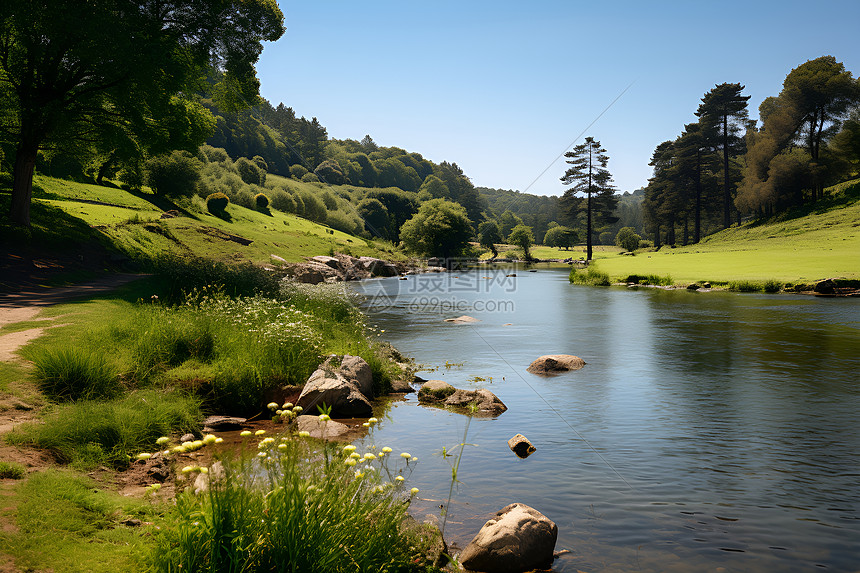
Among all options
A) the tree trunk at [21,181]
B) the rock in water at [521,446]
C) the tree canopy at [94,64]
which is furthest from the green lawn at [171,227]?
the rock in water at [521,446]

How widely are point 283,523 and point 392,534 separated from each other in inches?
46.2

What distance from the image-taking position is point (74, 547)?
4262mm

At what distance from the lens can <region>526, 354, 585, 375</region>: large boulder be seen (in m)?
15.4

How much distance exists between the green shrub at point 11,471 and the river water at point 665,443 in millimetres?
4707

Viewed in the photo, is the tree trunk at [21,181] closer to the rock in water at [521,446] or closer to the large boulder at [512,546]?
the rock in water at [521,446]

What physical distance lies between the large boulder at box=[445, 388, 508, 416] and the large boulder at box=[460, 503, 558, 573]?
17.8ft

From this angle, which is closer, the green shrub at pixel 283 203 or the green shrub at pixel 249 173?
the green shrub at pixel 283 203

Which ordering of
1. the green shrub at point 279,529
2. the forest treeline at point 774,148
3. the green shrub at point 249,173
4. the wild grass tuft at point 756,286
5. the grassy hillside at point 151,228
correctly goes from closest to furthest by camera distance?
1. the green shrub at point 279,529
2. the grassy hillside at point 151,228
3. the wild grass tuft at point 756,286
4. the forest treeline at point 774,148
5. the green shrub at point 249,173

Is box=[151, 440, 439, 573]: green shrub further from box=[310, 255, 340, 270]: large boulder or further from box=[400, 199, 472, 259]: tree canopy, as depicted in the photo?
box=[400, 199, 472, 259]: tree canopy

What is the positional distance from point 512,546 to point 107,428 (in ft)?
20.2

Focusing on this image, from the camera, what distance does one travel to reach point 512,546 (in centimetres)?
536

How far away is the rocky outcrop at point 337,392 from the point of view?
1037 cm

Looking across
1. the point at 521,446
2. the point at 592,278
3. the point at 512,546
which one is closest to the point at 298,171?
the point at 592,278

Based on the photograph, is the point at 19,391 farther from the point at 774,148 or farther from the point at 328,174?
the point at 328,174
